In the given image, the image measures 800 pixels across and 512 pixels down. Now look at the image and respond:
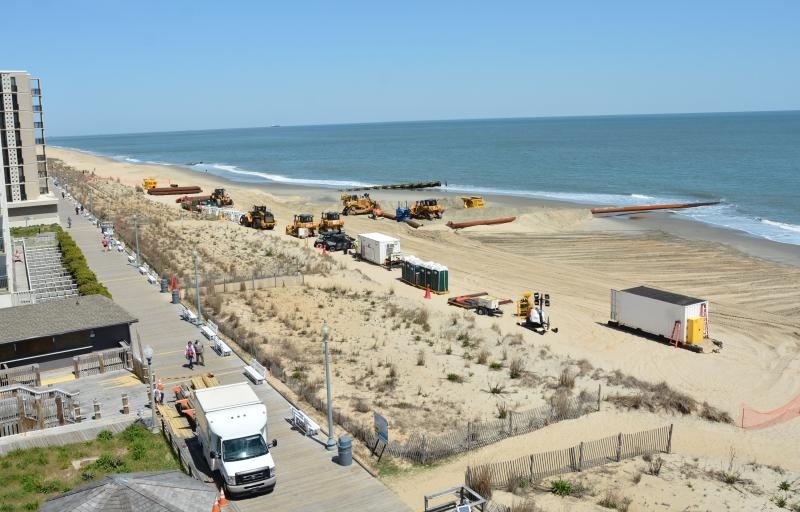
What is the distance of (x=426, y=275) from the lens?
3859 cm

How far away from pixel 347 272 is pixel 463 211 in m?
24.9

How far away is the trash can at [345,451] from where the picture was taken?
17.0 metres

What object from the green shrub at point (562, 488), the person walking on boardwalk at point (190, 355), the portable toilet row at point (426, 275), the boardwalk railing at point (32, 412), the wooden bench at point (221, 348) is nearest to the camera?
the green shrub at point (562, 488)

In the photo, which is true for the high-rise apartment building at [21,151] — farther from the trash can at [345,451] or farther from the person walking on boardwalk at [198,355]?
the trash can at [345,451]

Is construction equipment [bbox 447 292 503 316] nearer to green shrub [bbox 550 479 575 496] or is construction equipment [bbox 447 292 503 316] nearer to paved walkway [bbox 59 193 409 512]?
paved walkway [bbox 59 193 409 512]

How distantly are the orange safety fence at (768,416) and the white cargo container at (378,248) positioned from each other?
24651 millimetres

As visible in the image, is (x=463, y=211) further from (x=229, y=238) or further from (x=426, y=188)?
(x=426, y=188)

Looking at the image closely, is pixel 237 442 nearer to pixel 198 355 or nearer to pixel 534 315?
pixel 198 355

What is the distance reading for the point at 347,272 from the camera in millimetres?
40906

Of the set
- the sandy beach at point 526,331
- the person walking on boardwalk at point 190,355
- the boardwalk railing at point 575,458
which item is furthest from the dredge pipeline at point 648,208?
the boardwalk railing at point 575,458

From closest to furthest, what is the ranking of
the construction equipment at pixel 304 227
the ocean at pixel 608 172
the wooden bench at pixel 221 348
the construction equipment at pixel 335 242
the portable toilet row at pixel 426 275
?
the wooden bench at pixel 221 348 < the portable toilet row at pixel 426 275 < the construction equipment at pixel 335 242 < the construction equipment at pixel 304 227 < the ocean at pixel 608 172

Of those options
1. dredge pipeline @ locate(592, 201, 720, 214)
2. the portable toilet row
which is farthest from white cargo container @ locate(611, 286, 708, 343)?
dredge pipeline @ locate(592, 201, 720, 214)

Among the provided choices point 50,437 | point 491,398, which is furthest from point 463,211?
point 50,437

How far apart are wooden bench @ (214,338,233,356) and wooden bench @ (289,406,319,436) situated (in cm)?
641
